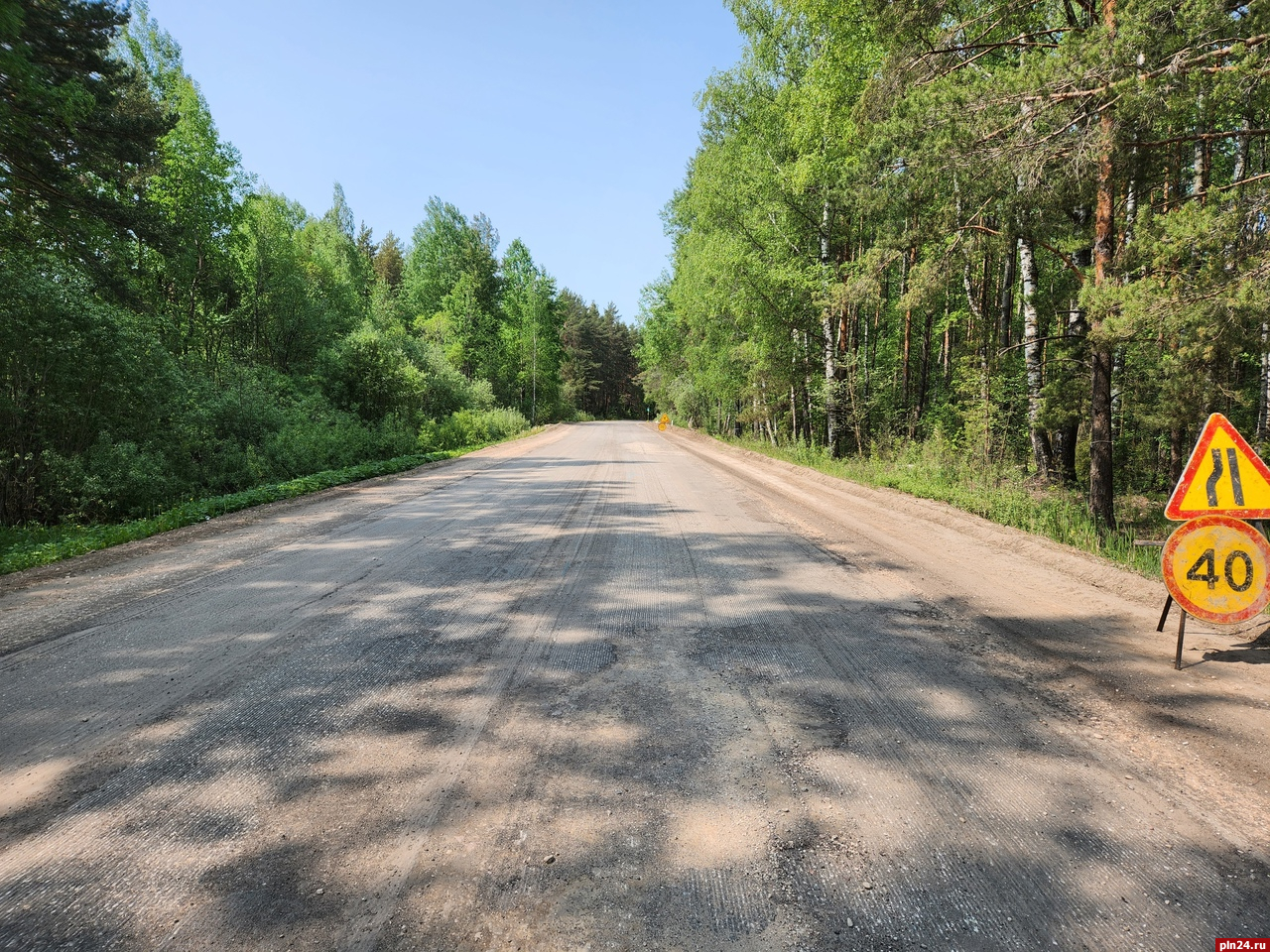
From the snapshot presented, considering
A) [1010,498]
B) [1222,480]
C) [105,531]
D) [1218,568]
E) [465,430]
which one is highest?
[465,430]

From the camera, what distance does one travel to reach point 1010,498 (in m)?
9.12

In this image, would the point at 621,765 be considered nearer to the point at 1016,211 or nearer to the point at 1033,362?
the point at 1016,211

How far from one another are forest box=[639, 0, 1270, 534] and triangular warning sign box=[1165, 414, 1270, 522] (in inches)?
135

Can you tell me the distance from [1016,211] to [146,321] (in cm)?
1502

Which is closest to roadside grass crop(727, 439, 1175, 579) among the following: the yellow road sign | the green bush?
the yellow road sign

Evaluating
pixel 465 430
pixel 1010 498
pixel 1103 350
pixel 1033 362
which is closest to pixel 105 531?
pixel 1010 498

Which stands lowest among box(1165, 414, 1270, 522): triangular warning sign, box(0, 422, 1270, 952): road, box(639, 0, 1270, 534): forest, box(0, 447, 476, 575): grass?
box(0, 422, 1270, 952): road

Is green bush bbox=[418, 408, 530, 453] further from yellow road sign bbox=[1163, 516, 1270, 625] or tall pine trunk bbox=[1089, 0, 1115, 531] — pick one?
yellow road sign bbox=[1163, 516, 1270, 625]

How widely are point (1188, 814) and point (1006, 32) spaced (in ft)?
41.2

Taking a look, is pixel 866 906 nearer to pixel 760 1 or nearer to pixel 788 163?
pixel 788 163

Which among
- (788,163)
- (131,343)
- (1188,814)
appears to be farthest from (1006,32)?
(131,343)

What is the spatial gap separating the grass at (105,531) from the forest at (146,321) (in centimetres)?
88

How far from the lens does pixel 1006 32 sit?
32.8ft

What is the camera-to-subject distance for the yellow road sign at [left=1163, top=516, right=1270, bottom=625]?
144 inches
